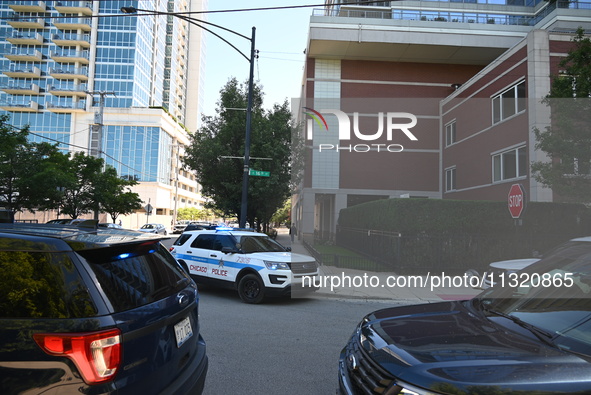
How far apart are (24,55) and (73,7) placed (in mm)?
11487

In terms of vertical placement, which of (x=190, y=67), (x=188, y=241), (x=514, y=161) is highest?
(x=190, y=67)

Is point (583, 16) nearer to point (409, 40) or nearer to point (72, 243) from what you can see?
point (409, 40)

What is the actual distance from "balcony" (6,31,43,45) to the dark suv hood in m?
78.8

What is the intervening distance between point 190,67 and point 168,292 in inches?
4421

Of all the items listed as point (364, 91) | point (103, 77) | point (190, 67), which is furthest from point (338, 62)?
point (190, 67)

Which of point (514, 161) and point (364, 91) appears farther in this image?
point (364, 91)

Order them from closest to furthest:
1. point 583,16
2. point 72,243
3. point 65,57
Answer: point 72,243, point 583,16, point 65,57

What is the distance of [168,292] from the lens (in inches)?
117

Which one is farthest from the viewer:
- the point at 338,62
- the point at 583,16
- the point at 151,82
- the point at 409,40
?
the point at 151,82

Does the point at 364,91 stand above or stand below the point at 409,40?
below

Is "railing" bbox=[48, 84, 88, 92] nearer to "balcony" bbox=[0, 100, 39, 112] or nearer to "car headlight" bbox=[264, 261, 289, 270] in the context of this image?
"balcony" bbox=[0, 100, 39, 112]

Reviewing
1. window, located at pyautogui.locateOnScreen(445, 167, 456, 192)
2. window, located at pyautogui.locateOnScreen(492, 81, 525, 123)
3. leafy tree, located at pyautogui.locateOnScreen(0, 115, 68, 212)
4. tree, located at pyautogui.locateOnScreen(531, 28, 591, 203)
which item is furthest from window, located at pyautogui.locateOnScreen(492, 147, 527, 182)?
leafy tree, located at pyautogui.locateOnScreen(0, 115, 68, 212)

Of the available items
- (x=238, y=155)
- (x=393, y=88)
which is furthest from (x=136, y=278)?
(x=393, y=88)

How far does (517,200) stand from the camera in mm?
11367
